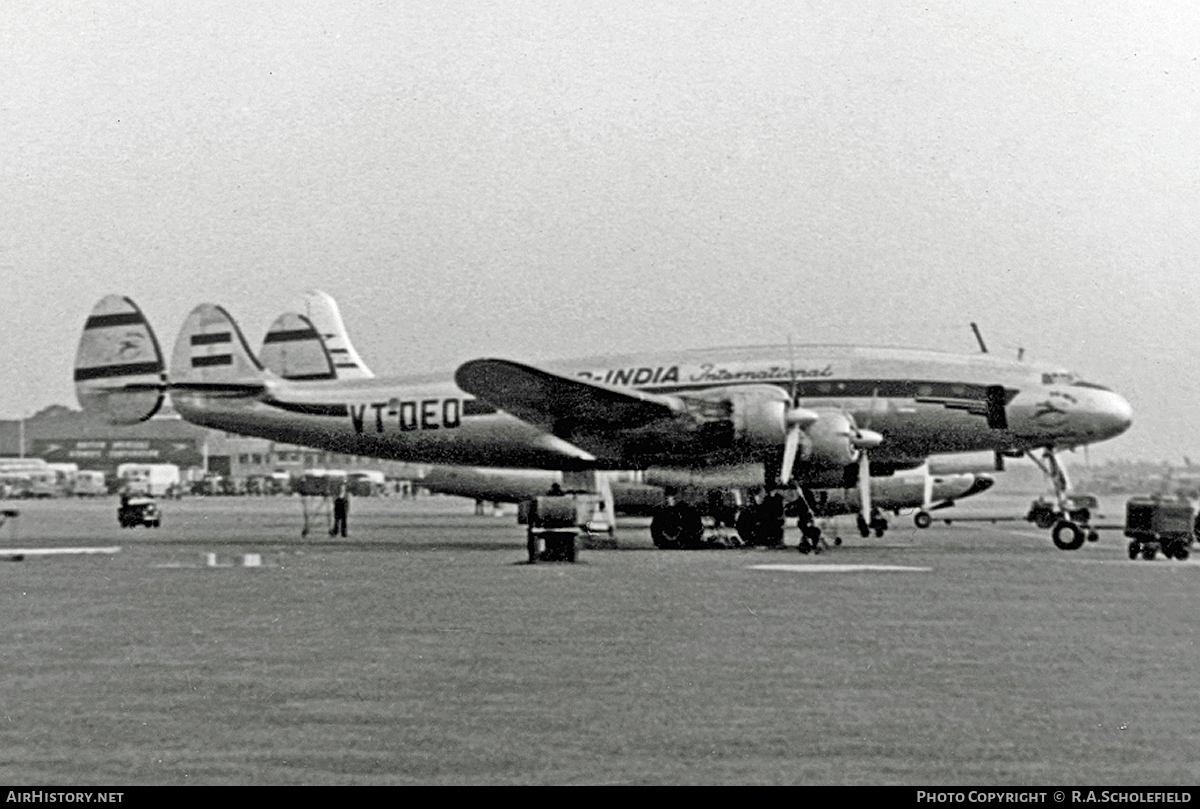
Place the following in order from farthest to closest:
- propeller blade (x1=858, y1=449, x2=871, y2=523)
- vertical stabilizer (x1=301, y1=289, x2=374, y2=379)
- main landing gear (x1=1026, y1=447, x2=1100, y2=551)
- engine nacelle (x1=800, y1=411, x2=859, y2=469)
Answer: vertical stabilizer (x1=301, y1=289, x2=374, y2=379), propeller blade (x1=858, y1=449, x2=871, y2=523), main landing gear (x1=1026, y1=447, x2=1100, y2=551), engine nacelle (x1=800, y1=411, x2=859, y2=469)

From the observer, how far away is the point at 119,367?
127ft

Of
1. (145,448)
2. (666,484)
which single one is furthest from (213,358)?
(145,448)

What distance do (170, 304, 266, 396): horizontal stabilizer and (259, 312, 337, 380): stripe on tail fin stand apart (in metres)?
3.62

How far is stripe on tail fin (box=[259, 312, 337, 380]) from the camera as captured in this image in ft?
143

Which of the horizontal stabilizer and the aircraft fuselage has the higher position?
the horizontal stabilizer

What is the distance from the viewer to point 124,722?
28.7ft

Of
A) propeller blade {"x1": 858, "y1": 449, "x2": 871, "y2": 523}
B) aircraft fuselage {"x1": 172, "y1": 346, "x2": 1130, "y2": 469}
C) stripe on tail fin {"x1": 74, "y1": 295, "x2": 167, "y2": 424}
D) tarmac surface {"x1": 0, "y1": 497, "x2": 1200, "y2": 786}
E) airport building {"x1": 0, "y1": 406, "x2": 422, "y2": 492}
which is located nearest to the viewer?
tarmac surface {"x1": 0, "y1": 497, "x2": 1200, "y2": 786}

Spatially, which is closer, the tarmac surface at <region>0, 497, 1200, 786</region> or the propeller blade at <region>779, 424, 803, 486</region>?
the tarmac surface at <region>0, 497, 1200, 786</region>

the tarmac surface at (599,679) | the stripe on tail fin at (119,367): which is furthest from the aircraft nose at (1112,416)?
the stripe on tail fin at (119,367)

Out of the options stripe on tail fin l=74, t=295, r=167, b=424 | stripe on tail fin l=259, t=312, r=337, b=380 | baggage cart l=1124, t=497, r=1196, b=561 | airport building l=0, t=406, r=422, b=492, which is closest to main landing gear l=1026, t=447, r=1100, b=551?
baggage cart l=1124, t=497, r=1196, b=561

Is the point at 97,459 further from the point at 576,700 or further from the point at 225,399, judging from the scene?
the point at 576,700

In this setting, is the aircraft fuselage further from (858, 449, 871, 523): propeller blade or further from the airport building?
the airport building

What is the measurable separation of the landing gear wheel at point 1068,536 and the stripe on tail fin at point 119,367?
23.0 m

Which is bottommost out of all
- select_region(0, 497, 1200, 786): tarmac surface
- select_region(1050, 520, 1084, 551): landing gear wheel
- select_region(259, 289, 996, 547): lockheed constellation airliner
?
select_region(0, 497, 1200, 786): tarmac surface
